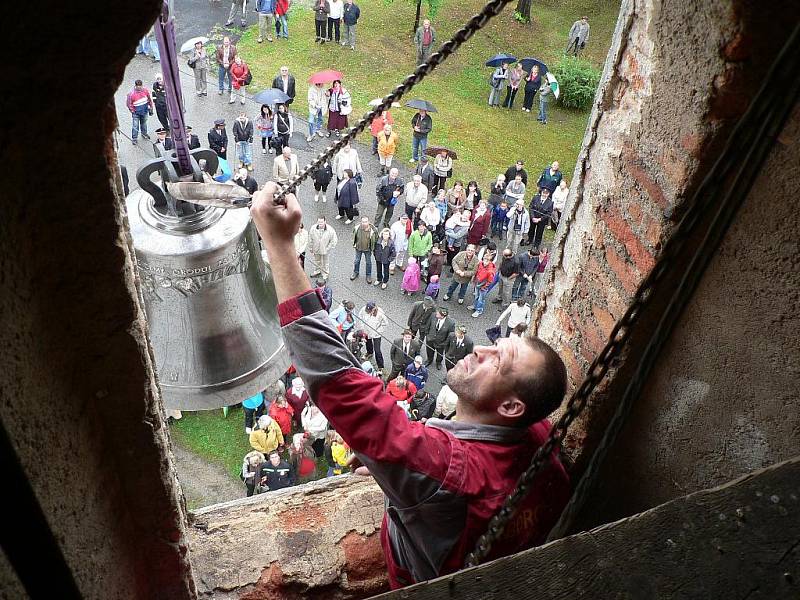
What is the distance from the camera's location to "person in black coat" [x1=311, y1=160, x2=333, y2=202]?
12.2 meters

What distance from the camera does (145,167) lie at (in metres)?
2.29

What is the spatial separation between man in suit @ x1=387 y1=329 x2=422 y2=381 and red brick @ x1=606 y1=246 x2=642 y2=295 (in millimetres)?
6885

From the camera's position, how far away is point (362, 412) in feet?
7.53

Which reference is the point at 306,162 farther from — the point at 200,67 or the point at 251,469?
the point at 251,469

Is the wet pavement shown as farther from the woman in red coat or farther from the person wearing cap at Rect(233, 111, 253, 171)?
the woman in red coat

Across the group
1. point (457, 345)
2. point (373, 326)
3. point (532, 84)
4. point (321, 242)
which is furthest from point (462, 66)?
point (457, 345)

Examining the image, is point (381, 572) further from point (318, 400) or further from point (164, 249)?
point (164, 249)

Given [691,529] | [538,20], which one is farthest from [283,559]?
[538,20]

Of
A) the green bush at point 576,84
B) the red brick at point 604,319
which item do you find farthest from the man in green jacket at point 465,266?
the red brick at point 604,319

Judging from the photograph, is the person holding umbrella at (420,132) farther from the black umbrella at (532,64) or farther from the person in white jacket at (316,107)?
the black umbrella at (532,64)

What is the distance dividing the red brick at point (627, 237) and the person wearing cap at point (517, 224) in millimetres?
9461

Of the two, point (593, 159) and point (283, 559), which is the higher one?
point (593, 159)

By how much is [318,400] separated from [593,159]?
1401mm

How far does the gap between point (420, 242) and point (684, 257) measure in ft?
29.9
